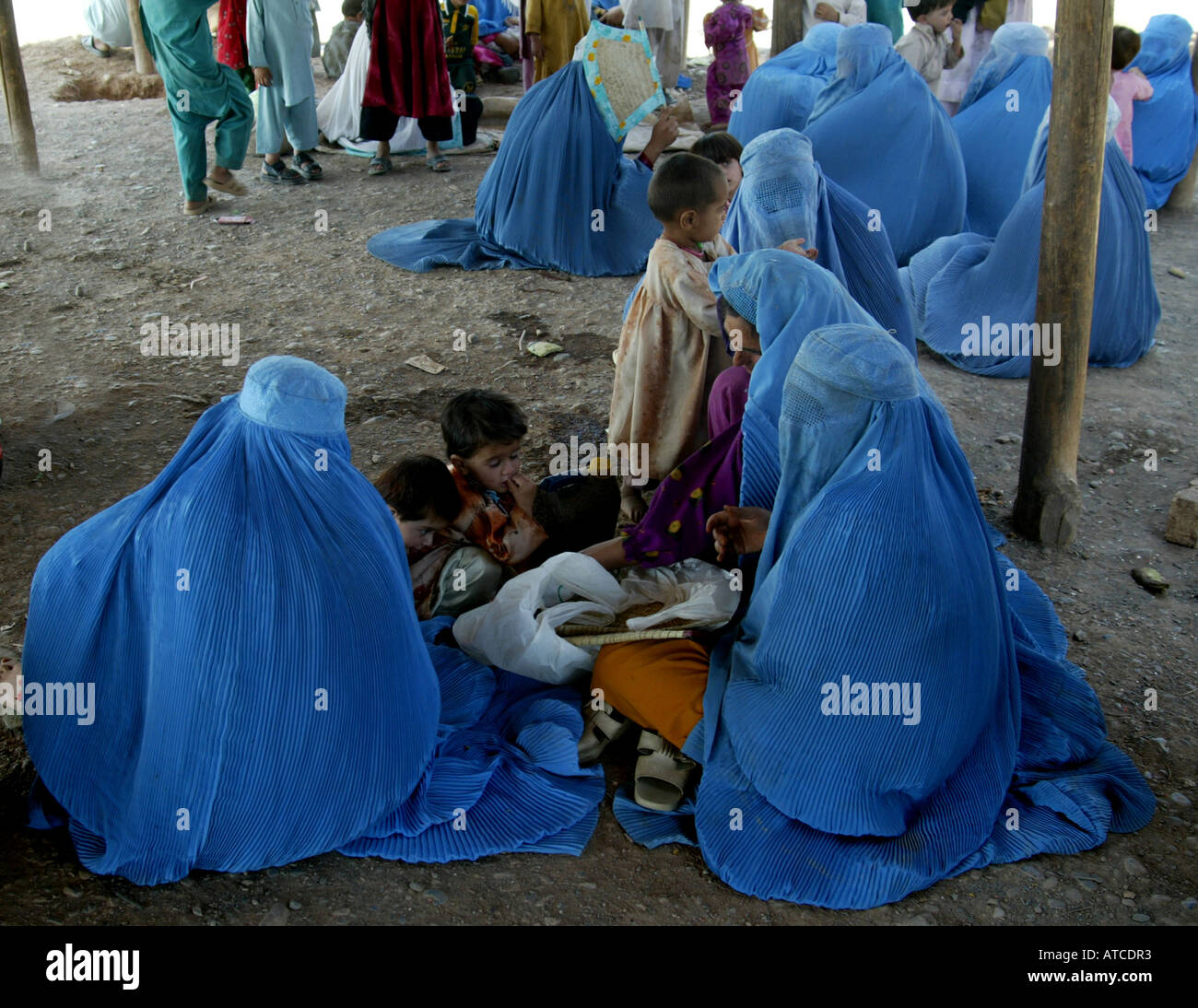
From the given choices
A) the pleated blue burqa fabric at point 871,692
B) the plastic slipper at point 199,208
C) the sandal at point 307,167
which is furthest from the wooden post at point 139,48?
the pleated blue burqa fabric at point 871,692

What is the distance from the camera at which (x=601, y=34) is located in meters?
6.14

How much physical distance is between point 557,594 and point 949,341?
10.4 feet

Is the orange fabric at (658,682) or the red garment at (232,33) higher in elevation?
the red garment at (232,33)

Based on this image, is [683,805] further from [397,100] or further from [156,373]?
[397,100]

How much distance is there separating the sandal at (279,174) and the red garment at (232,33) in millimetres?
650

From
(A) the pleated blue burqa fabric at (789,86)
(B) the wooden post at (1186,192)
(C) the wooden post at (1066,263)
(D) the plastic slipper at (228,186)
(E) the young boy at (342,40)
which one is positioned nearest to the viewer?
(C) the wooden post at (1066,263)

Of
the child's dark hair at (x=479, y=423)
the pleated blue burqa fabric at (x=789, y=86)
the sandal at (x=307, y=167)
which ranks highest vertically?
the pleated blue burqa fabric at (x=789, y=86)

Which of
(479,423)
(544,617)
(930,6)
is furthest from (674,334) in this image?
(930,6)

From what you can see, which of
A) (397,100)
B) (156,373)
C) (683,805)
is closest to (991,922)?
(683,805)

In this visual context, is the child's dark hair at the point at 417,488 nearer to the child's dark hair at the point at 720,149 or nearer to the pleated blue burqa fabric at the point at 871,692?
the pleated blue burqa fabric at the point at 871,692

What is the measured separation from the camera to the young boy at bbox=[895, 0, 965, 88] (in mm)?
7082

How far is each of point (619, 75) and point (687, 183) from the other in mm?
3041

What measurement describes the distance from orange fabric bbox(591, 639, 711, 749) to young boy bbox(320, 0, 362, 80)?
7.80 m

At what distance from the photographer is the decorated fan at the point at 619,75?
6187mm
